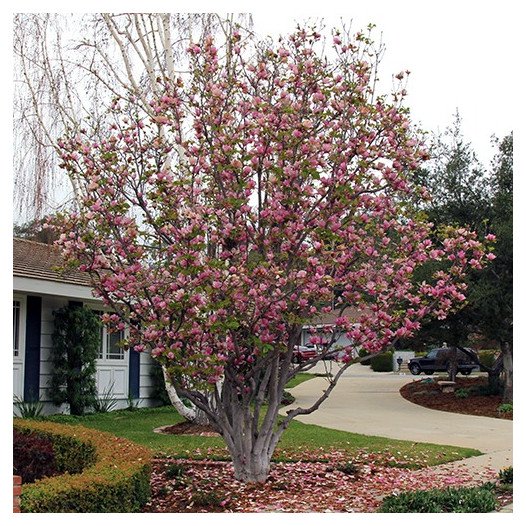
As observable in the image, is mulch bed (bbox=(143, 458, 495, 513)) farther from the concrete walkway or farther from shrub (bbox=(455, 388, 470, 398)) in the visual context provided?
shrub (bbox=(455, 388, 470, 398))

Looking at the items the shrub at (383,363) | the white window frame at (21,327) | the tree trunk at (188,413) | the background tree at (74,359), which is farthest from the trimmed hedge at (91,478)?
the shrub at (383,363)

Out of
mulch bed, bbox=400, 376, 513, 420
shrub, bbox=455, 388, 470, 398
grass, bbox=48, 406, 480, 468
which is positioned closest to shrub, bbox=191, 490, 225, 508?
grass, bbox=48, 406, 480, 468

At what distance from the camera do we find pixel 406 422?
42.8 feet

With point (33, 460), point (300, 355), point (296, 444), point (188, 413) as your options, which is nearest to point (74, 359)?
point (188, 413)

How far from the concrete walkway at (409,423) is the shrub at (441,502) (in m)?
1.87

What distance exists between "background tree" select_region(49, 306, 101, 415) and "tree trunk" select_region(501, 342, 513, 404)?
755 cm

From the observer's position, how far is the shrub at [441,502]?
19.3 feet

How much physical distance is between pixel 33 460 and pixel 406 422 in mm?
7532

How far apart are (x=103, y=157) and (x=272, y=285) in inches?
65.5

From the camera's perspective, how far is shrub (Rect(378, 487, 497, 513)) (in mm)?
5871

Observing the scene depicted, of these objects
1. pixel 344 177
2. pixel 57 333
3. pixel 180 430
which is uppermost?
pixel 344 177
